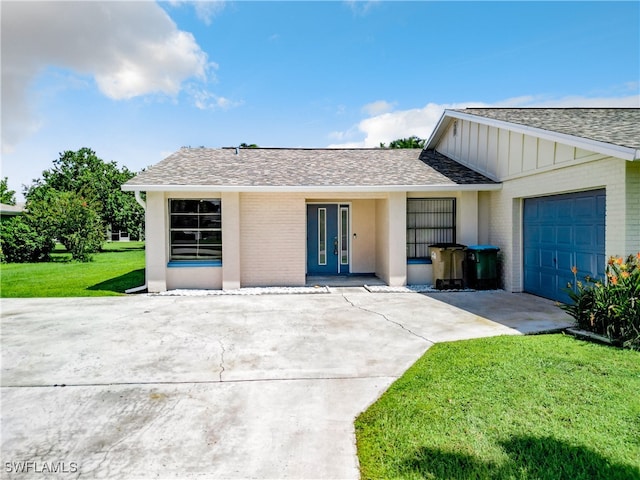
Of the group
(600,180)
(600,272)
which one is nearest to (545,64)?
(600,180)

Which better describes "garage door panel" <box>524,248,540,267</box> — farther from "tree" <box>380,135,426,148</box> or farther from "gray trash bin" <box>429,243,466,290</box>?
"tree" <box>380,135,426,148</box>

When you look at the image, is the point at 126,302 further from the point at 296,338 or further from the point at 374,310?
the point at 374,310

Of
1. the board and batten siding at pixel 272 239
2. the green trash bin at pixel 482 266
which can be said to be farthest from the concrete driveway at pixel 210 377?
the board and batten siding at pixel 272 239

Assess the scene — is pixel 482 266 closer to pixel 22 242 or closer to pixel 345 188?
pixel 345 188

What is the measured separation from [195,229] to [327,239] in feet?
14.8

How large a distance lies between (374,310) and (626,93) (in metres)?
16.5

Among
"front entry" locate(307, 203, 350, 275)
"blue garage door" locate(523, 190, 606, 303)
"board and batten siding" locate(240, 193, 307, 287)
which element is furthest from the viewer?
"front entry" locate(307, 203, 350, 275)

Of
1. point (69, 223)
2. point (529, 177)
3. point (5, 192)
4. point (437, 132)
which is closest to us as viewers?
point (529, 177)

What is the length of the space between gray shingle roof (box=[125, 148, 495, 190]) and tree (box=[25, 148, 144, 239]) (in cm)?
1491

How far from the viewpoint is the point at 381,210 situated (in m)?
12.4

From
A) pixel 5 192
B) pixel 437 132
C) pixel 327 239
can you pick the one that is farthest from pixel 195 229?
pixel 5 192

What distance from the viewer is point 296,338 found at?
6.40 metres

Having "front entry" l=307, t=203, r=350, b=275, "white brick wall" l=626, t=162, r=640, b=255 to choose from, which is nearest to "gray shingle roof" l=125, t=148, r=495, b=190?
"front entry" l=307, t=203, r=350, b=275

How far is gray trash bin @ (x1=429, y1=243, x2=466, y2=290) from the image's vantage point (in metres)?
10.8
